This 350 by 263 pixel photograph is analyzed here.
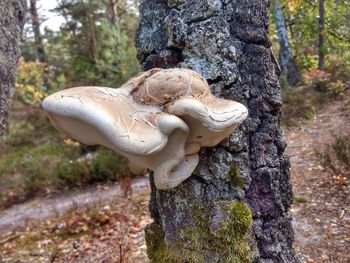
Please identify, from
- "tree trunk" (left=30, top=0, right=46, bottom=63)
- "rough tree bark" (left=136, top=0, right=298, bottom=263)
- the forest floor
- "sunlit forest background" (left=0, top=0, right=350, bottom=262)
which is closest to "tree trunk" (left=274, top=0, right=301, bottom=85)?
"sunlit forest background" (left=0, top=0, right=350, bottom=262)

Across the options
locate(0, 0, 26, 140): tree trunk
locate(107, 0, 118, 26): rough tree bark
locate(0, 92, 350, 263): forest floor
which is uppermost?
locate(107, 0, 118, 26): rough tree bark

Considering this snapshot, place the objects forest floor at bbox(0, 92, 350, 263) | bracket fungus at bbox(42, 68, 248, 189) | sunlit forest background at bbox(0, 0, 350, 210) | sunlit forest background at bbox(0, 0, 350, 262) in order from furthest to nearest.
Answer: sunlit forest background at bbox(0, 0, 350, 210)
sunlit forest background at bbox(0, 0, 350, 262)
forest floor at bbox(0, 92, 350, 263)
bracket fungus at bbox(42, 68, 248, 189)

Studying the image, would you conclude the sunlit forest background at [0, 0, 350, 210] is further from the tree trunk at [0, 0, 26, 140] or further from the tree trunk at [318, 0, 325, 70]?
the tree trunk at [0, 0, 26, 140]

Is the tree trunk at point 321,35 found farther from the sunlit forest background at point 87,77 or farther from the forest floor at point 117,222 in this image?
the forest floor at point 117,222

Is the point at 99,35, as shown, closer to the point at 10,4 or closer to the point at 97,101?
A: the point at 10,4

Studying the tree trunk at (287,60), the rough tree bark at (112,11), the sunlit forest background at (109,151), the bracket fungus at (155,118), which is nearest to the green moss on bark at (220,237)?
the bracket fungus at (155,118)

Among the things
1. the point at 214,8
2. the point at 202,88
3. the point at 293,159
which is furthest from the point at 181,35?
the point at 293,159
